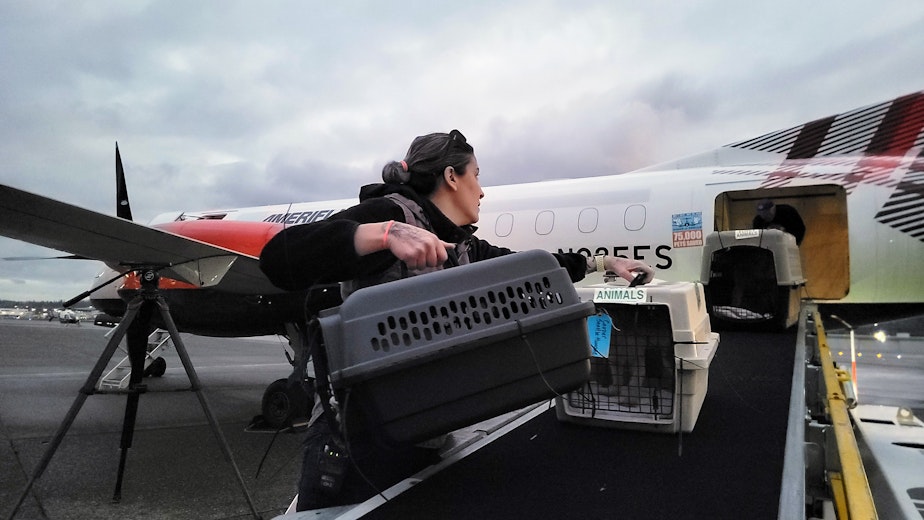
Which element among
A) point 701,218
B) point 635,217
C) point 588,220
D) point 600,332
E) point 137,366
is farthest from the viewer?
point 588,220

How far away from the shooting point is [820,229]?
8.51 m

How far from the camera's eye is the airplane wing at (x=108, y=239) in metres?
3.35

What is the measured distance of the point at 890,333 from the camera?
31891mm

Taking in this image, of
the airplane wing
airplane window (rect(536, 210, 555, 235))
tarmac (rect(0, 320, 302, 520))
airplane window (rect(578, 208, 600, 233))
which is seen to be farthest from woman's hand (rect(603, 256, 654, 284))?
airplane window (rect(536, 210, 555, 235))

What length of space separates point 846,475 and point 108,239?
13.8 ft

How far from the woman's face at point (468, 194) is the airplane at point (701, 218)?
→ 3.68m

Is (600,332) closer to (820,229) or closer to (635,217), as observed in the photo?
(635,217)

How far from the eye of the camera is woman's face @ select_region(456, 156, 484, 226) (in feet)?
5.24

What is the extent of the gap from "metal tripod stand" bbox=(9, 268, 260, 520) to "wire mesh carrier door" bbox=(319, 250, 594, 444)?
2552mm

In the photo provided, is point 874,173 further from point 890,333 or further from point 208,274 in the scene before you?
point 890,333

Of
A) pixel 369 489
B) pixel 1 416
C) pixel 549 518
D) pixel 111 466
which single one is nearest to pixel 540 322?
pixel 549 518

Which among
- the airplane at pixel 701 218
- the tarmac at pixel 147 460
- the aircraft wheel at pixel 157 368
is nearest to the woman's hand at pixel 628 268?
the tarmac at pixel 147 460

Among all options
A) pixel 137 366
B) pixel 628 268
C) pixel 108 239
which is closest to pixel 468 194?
pixel 628 268

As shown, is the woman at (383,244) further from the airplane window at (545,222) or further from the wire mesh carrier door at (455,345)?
the airplane window at (545,222)
